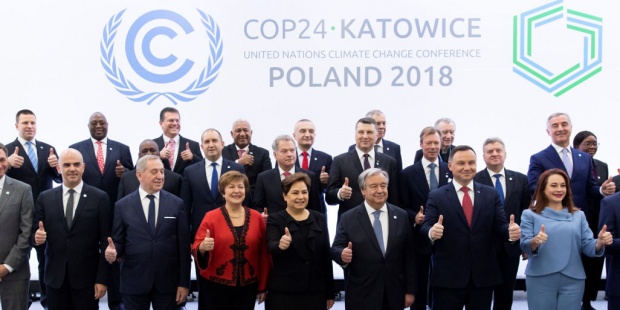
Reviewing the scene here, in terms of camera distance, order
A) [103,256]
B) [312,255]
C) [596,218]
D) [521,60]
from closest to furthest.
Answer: [312,255]
[103,256]
[596,218]
[521,60]

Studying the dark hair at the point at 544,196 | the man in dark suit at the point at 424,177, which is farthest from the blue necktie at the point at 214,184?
the dark hair at the point at 544,196

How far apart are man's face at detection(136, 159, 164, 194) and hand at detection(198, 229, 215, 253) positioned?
0.68 m

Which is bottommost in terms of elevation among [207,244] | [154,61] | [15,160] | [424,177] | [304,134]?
[207,244]

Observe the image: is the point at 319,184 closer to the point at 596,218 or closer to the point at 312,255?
the point at 312,255

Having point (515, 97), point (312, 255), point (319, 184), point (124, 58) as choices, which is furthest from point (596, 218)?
point (124, 58)

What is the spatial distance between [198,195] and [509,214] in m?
2.54

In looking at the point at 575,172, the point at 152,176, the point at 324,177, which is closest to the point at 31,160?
the point at 152,176

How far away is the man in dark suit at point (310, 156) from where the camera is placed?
6523 millimetres

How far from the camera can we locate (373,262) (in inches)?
201

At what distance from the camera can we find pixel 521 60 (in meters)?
7.87

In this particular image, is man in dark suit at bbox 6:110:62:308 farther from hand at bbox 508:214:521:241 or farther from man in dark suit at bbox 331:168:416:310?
hand at bbox 508:214:521:241

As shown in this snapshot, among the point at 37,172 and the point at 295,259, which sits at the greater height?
the point at 37,172

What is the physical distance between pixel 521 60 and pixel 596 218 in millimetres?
1968

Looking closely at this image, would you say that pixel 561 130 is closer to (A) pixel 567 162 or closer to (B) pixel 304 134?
(A) pixel 567 162
